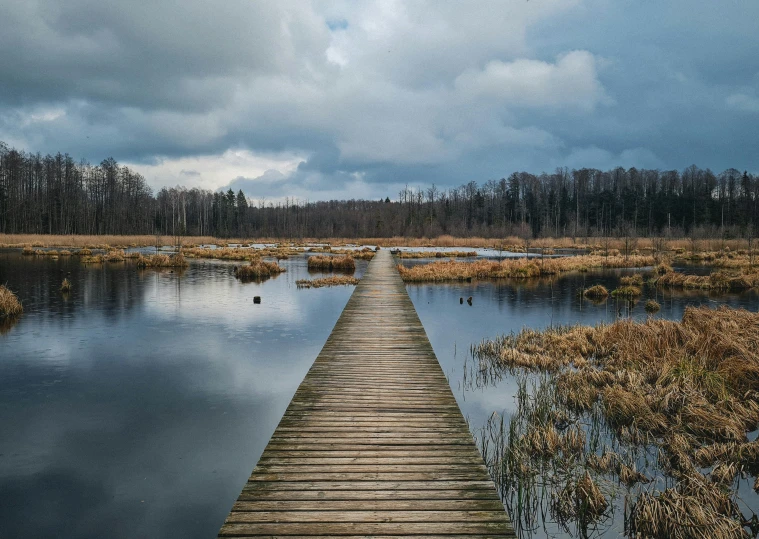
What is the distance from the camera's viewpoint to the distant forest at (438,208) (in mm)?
71562

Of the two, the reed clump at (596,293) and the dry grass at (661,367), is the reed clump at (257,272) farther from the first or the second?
the dry grass at (661,367)

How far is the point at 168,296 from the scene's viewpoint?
19906 millimetres

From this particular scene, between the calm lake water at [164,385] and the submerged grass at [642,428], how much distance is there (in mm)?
636

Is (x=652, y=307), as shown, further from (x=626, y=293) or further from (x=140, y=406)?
(x=140, y=406)

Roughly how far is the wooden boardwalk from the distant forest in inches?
2133

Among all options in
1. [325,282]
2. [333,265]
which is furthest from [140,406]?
[333,265]

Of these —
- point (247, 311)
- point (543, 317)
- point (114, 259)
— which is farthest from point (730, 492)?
point (114, 259)

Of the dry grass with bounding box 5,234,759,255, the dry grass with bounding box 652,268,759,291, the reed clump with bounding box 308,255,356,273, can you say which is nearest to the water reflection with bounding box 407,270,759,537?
the dry grass with bounding box 652,268,759,291

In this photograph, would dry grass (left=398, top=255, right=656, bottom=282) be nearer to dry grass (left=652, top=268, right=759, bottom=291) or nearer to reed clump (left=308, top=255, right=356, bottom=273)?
reed clump (left=308, top=255, right=356, bottom=273)

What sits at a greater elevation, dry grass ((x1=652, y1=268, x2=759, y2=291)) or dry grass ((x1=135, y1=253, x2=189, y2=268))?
dry grass ((x1=135, y1=253, x2=189, y2=268))

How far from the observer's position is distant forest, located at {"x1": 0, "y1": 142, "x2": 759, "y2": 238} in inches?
2817

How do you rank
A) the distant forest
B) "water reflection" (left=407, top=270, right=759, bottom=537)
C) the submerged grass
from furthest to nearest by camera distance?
the distant forest → "water reflection" (left=407, top=270, right=759, bottom=537) → the submerged grass

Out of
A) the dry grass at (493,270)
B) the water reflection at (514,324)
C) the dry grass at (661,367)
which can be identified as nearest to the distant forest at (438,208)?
the dry grass at (493,270)

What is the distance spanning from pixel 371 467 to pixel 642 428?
15.8ft
